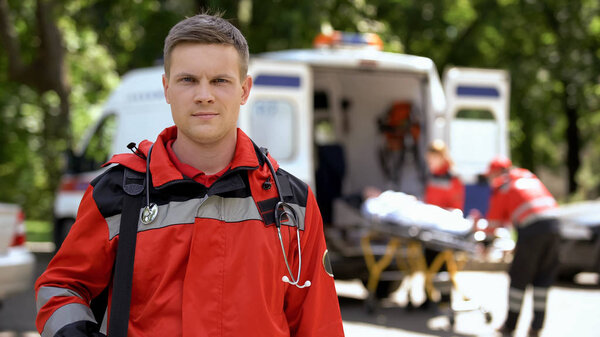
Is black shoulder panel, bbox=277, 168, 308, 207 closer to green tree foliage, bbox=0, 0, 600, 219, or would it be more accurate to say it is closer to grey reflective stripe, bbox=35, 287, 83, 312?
grey reflective stripe, bbox=35, 287, 83, 312

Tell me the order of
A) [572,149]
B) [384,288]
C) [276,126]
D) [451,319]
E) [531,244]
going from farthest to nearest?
[572,149], [384,288], [276,126], [451,319], [531,244]

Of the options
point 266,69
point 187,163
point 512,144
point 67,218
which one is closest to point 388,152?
point 266,69

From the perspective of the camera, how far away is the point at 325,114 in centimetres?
1170

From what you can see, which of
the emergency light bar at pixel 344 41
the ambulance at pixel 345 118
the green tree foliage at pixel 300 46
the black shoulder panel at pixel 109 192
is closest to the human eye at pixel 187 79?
the black shoulder panel at pixel 109 192

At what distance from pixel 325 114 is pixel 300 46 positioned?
3.56 m

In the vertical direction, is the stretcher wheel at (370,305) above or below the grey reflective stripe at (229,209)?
below

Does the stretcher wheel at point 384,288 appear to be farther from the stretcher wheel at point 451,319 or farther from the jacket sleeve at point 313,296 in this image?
the jacket sleeve at point 313,296

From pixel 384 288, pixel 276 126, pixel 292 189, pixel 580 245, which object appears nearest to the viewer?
pixel 292 189

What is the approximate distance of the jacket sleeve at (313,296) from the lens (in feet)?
7.36

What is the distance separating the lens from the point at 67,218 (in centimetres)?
1073

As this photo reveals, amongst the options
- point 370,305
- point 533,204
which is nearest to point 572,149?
point 370,305

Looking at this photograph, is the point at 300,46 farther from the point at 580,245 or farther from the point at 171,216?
the point at 171,216

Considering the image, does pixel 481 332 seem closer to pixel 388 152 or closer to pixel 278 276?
pixel 388 152

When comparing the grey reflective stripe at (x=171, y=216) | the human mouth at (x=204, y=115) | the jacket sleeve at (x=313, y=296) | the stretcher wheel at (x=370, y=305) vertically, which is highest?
the human mouth at (x=204, y=115)
